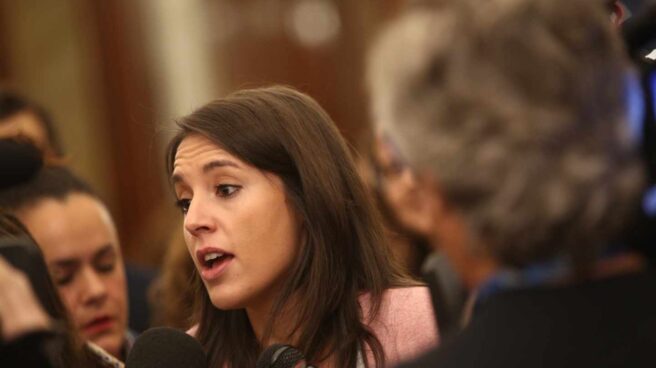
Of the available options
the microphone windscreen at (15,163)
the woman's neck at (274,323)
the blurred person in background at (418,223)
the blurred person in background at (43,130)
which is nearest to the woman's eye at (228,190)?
the woman's neck at (274,323)

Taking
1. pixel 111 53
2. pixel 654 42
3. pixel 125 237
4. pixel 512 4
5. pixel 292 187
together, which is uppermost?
pixel 512 4

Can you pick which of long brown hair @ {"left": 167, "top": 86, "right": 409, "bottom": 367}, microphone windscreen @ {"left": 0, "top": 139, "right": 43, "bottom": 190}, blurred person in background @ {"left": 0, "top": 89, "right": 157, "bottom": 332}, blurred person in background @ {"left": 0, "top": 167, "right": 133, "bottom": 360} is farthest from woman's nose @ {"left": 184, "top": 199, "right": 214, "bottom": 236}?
blurred person in background @ {"left": 0, "top": 89, "right": 157, "bottom": 332}

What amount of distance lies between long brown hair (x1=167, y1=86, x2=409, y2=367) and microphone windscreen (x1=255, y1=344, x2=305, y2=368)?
23cm

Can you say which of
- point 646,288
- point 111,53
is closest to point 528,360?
point 646,288

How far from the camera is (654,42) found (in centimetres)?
173

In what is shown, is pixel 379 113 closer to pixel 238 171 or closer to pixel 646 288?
pixel 646 288

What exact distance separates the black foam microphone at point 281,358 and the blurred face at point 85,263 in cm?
99

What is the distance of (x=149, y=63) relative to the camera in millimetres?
5988

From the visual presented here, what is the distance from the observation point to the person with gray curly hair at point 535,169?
124 cm

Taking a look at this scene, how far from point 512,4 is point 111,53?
5.00 meters

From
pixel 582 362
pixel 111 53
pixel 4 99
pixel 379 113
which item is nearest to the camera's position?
pixel 582 362

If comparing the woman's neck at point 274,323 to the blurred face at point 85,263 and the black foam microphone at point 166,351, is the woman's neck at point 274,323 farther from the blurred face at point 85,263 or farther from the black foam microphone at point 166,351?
the blurred face at point 85,263

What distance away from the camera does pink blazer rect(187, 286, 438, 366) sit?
79.1 inches

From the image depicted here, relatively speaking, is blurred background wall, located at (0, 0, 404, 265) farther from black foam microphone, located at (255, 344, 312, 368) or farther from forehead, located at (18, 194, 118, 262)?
black foam microphone, located at (255, 344, 312, 368)
